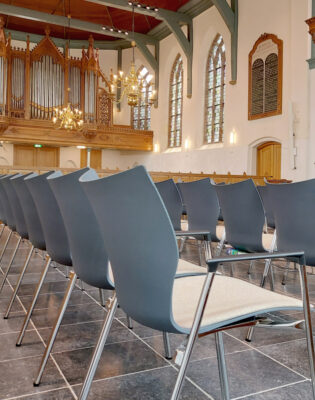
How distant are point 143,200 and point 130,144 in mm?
15634

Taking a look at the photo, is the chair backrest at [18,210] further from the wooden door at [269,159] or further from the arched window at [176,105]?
the arched window at [176,105]

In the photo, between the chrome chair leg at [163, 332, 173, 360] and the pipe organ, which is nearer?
the chrome chair leg at [163, 332, 173, 360]

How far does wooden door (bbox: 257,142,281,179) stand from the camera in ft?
38.6

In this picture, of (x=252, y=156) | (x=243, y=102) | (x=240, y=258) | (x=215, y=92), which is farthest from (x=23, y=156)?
(x=240, y=258)

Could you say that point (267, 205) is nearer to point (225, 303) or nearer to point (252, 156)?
point (225, 303)

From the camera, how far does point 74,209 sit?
5.29 ft

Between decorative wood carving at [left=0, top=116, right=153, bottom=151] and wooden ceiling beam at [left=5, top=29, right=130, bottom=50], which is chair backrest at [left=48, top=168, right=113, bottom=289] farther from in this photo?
wooden ceiling beam at [left=5, top=29, right=130, bottom=50]

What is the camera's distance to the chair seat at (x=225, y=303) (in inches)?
48.5

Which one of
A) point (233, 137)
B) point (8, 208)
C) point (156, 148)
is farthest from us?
point (156, 148)

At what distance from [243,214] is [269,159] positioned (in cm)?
966

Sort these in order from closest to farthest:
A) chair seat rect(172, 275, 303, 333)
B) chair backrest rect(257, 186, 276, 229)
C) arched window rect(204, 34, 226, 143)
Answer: chair seat rect(172, 275, 303, 333), chair backrest rect(257, 186, 276, 229), arched window rect(204, 34, 226, 143)

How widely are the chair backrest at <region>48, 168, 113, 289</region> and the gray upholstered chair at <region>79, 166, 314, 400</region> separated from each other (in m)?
0.17

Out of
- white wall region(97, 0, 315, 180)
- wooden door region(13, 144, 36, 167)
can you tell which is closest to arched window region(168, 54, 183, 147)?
white wall region(97, 0, 315, 180)

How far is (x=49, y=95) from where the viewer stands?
1556 centimetres
